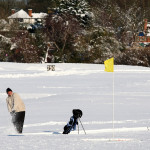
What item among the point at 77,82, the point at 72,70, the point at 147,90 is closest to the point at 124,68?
the point at 72,70

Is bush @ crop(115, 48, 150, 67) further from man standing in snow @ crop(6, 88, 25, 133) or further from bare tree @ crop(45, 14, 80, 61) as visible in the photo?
man standing in snow @ crop(6, 88, 25, 133)

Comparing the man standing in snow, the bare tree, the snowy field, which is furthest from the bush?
the man standing in snow

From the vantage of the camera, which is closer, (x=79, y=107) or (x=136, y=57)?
(x=79, y=107)

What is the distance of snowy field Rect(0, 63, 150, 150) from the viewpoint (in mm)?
10469

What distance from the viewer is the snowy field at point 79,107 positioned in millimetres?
10469

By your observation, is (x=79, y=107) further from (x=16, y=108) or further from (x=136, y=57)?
(x=136, y=57)

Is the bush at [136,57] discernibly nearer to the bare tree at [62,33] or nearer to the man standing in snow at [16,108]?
the bare tree at [62,33]

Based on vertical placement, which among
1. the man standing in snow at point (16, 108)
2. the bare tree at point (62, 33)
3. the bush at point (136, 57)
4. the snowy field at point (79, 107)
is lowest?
the snowy field at point (79, 107)

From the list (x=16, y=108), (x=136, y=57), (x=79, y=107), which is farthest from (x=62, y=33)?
(x=16, y=108)

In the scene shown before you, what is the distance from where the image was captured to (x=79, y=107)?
66.2 ft

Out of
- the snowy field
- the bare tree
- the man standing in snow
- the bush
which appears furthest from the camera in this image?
the bare tree

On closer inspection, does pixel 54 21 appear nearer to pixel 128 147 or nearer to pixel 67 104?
pixel 67 104

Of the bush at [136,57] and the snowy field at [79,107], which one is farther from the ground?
the bush at [136,57]

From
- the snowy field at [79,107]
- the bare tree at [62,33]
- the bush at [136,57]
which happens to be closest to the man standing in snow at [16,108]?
the snowy field at [79,107]
